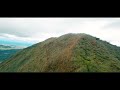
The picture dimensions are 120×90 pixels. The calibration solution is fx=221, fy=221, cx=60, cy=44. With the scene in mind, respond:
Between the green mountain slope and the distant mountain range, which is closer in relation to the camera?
the green mountain slope

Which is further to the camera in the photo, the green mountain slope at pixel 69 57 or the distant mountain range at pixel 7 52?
the distant mountain range at pixel 7 52

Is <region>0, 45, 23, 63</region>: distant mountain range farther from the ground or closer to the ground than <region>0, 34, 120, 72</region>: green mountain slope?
closer to the ground

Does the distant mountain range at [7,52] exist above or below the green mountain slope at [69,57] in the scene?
below

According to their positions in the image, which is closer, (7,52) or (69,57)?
(69,57)

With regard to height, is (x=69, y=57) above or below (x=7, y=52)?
above
